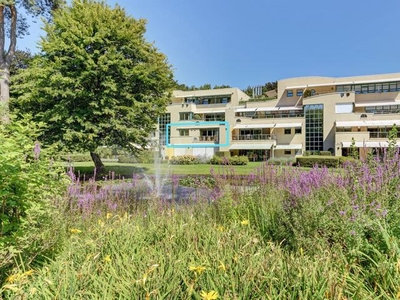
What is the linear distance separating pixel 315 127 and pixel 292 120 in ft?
11.6

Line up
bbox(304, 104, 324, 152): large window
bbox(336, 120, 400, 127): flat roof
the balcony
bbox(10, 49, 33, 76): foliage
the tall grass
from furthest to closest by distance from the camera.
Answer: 1. the balcony
2. bbox(304, 104, 324, 152): large window
3. bbox(336, 120, 400, 127): flat roof
4. bbox(10, 49, 33, 76): foliage
5. the tall grass

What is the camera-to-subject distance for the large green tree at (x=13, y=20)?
52.1 ft

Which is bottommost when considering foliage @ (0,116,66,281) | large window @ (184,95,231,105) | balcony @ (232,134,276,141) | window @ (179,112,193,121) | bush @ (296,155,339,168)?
bush @ (296,155,339,168)

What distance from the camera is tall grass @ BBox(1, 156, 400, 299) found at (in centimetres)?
206

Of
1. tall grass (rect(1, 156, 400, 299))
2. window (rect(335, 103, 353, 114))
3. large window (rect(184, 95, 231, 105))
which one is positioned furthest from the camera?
large window (rect(184, 95, 231, 105))

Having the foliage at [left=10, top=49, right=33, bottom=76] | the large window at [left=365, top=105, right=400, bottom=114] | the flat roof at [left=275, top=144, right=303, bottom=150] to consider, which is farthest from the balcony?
the foliage at [left=10, top=49, right=33, bottom=76]

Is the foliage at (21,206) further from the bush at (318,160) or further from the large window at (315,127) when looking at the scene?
the large window at (315,127)

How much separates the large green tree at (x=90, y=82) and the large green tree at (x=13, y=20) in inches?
53.3

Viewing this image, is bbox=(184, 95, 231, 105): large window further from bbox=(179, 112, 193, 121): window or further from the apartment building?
bbox=(179, 112, 193, 121): window

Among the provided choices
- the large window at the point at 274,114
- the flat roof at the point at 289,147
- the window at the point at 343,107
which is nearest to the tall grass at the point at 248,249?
the flat roof at the point at 289,147

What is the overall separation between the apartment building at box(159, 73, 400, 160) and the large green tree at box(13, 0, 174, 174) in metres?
18.9

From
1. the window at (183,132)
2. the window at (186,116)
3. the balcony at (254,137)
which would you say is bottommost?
the balcony at (254,137)

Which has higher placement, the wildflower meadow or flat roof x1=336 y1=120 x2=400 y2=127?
flat roof x1=336 y1=120 x2=400 y2=127

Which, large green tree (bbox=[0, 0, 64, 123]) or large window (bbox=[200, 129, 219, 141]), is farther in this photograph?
large window (bbox=[200, 129, 219, 141])
